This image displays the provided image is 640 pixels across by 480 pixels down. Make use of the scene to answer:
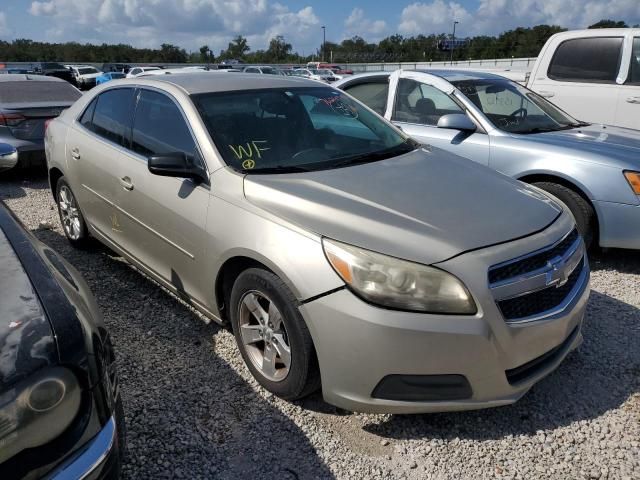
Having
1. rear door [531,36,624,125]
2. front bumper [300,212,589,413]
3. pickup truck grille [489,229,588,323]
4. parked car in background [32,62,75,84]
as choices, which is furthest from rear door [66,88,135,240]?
parked car in background [32,62,75,84]

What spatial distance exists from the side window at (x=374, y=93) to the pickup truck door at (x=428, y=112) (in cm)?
9

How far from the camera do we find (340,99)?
3908 mm

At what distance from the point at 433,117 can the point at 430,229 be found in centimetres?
325

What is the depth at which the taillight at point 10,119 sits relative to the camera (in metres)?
7.18

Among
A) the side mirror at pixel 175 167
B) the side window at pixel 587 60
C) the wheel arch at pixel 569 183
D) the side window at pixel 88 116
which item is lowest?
the wheel arch at pixel 569 183

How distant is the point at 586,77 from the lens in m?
6.70

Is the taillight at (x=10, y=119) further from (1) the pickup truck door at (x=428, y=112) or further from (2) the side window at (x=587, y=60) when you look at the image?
(2) the side window at (x=587, y=60)

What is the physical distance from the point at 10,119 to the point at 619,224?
24.5 feet

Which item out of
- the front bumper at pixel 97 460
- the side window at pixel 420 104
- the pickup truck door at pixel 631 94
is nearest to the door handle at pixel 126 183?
the front bumper at pixel 97 460

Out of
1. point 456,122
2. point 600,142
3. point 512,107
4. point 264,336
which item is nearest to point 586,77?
point 512,107

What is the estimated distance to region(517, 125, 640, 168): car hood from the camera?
418 cm

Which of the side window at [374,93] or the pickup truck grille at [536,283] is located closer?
the pickup truck grille at [536,283]

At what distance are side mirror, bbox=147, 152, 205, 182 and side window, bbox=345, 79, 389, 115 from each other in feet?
10.1

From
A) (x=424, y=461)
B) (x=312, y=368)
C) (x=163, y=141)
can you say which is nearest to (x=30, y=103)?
(x=163, y=141)
